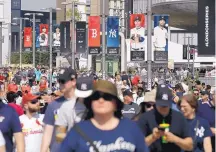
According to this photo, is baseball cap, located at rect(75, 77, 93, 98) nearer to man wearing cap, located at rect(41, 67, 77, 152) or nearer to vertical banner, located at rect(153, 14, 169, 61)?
man wearing cap, located at rect(41, 67, 77, 152)

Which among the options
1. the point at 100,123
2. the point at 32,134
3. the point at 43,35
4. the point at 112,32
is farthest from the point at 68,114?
the point at 43,35

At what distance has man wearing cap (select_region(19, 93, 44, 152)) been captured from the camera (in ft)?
32.2

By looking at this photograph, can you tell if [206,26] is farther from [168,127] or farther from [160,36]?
[168,127]

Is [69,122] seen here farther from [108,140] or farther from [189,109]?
[108,140]

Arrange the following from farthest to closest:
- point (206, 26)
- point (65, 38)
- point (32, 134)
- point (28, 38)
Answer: point (28, 38) < point (65, 38) < point (206, 26) < point (32, 134)

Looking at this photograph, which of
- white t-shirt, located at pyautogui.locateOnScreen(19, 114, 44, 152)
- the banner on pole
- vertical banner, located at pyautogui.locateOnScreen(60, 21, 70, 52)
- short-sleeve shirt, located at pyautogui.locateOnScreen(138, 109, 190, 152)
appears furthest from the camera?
the banner on pole

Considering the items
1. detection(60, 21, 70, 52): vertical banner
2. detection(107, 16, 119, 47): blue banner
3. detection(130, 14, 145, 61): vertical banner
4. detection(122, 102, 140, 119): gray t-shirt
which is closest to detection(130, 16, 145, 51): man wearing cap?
detection(130, 14, 145, 61): vertical banner

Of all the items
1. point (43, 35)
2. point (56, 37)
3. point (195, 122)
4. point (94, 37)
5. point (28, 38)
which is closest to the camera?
point (195, 122)

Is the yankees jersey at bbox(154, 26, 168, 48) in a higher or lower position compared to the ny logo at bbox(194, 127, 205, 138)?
higher

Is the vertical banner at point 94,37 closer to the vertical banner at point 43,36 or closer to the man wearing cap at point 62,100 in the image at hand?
the vertical banner at point 43,36

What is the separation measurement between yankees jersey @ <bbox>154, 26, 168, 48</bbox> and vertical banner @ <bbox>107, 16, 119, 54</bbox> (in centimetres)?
853

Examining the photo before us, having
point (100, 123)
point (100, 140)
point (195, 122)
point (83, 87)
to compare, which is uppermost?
point (83, 87)

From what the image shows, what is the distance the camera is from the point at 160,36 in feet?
87.6

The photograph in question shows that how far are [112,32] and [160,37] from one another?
9157 mm
